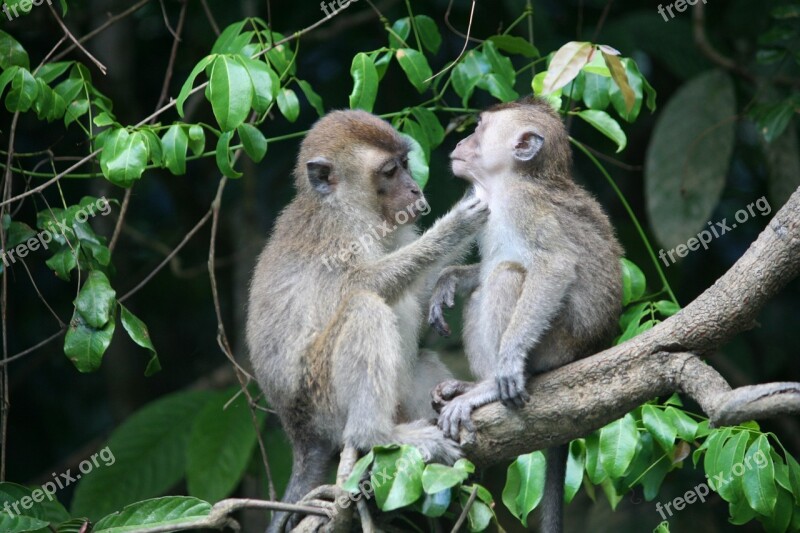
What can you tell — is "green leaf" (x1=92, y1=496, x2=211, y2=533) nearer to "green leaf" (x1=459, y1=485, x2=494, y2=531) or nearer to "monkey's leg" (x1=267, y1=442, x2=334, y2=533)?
"monkey's leg" (x1=267, y1=442, x2=334, y2=533)

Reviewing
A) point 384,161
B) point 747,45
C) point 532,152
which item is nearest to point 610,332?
point 532,152

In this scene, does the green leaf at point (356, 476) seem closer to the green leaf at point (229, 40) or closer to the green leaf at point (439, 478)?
the green leaf at point (439, 478)

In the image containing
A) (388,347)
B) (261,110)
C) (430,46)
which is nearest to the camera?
(261,110)

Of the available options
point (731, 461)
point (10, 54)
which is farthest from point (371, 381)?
point (10, 54)

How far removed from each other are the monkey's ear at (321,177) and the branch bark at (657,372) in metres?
1.81

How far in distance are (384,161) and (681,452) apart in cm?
251

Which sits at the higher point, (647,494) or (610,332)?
(610,332)

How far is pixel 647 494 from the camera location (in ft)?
17.3

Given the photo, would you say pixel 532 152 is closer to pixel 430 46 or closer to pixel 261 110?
pixel 430 46

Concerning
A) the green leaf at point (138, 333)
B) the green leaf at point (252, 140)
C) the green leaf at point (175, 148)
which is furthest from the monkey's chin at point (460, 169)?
the green leaf at point (138, 333)

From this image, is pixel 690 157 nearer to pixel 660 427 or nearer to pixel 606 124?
pixel 606 124

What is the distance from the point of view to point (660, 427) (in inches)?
196

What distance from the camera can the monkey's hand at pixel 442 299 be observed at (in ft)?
19.4

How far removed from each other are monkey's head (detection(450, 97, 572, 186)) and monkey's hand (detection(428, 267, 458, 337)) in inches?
25.3
